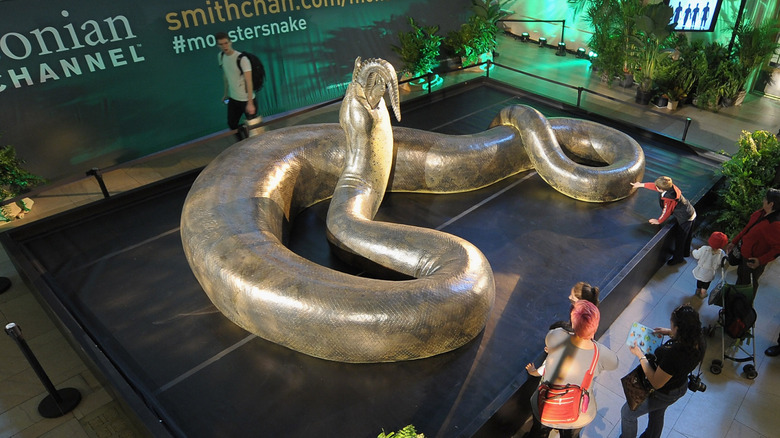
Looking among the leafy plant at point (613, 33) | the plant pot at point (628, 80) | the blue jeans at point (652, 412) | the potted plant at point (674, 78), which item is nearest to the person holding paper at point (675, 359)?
the blue jeans at point (652, 412)

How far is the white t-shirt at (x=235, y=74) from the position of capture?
28.3ft

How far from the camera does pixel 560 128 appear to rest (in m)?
7.45

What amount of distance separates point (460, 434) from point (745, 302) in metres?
3.03

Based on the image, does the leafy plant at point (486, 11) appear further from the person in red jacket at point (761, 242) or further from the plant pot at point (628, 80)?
the person in red jacket at point (761, 242)

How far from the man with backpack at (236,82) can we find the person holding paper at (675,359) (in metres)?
6.55

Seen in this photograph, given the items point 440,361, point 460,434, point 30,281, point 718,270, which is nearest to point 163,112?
point 30,281

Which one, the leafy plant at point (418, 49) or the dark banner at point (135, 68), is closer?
the dark banner at point (135, 68)

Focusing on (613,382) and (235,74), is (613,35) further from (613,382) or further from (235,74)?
(613,382)

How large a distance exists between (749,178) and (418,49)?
7013mm

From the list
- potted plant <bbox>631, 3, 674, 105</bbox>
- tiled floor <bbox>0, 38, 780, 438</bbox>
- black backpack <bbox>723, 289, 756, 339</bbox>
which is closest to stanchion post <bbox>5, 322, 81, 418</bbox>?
tiled floor <bbox>0, 38, 780, 438</bbox>

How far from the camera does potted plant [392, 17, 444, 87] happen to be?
11477mm

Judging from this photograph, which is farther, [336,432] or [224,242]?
[224,242]

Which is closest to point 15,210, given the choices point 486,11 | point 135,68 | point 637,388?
point 135,68

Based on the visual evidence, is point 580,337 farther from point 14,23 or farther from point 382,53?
point 382,53
